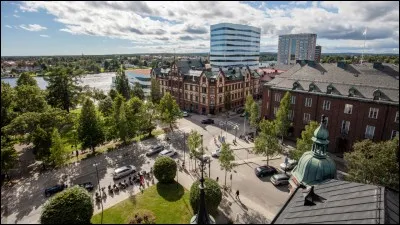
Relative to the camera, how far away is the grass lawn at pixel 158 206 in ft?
65.4

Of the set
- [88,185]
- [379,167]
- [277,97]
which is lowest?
[88,185]

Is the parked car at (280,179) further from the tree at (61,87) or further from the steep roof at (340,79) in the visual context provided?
the tree at (61,87)

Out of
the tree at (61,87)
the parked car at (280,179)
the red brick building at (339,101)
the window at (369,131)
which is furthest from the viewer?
the tree at (61,87)

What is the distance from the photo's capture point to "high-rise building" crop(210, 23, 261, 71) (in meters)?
127

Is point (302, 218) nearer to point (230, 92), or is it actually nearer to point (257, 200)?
point (257, 200)

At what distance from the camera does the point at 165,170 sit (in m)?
28.8

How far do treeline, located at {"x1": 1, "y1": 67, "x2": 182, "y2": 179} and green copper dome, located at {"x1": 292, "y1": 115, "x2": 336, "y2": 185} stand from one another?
72.1 feet

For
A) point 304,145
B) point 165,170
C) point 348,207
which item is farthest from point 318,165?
point 165,170

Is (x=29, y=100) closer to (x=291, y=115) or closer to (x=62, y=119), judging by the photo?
(x=62, y=119)

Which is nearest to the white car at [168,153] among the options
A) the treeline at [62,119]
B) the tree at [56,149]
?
the treeline at [62,119]

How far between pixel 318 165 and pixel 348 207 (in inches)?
258

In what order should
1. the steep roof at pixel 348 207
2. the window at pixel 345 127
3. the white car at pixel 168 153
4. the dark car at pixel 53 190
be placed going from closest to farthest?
1. the steep roof at pixel 348 207
2. the dark car at pixel 53 190
3. the window at pixel 345 127
4. the white car at pixel 168 153

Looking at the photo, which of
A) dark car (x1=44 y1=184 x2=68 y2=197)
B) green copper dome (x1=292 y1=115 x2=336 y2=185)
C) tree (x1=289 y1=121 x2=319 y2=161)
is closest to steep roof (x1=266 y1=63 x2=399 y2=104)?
tree (x1=289 y1=121 x2=319 y2=161)

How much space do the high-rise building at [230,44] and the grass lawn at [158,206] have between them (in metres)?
98.8
